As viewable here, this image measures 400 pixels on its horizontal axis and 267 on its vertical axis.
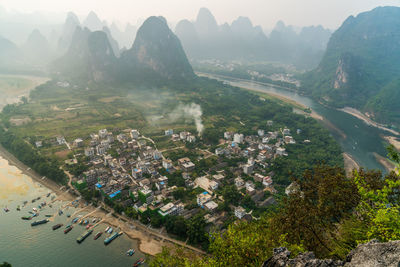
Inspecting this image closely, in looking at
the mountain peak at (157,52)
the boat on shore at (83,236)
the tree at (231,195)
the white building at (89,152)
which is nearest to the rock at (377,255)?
the tree at (231,195)

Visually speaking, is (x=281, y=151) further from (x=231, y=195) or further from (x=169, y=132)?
(x=169, y=132)

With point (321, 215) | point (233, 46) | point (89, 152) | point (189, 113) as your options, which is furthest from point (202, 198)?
point (233, 46)

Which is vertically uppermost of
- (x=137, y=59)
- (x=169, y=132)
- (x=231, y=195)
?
(x=137, y=59)

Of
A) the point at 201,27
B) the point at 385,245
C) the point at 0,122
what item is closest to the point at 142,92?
the point at 0,122

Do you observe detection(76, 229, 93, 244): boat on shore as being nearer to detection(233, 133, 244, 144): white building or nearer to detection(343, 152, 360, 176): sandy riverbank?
detection(233, 133, 244, 144): white building

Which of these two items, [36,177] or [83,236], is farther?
[36,177]

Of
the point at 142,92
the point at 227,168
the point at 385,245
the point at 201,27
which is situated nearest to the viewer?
the point at 385,245

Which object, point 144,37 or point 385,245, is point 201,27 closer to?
point 144,37
